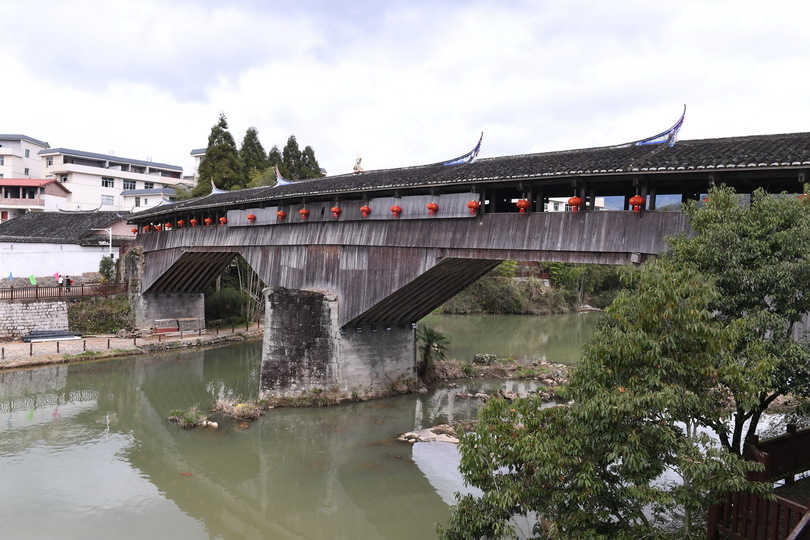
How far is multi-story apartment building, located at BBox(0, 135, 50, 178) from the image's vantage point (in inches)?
1784

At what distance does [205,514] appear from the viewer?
411 inches

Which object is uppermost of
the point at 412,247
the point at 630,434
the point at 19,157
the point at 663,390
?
the point at 19,157

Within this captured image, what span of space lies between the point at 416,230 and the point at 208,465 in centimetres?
718

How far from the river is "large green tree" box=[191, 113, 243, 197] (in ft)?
59.8

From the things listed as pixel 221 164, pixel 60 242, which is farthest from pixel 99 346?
pixel 221 164

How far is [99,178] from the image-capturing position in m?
47.1

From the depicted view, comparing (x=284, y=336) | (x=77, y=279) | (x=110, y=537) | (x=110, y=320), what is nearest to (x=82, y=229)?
(x=77, y=279)

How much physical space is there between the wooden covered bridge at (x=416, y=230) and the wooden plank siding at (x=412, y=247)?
34 millimetres

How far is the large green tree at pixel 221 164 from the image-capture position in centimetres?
3553

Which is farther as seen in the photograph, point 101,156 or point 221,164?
point 101,156

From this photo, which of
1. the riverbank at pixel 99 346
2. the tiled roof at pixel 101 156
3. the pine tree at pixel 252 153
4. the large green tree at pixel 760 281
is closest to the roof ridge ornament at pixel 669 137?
the large green tree at pixel 760 281

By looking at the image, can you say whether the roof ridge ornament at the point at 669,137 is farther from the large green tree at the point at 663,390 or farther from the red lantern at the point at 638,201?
the large green tree at the point at 663,390

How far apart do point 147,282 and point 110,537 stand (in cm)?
1927

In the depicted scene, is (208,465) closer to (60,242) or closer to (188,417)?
(188,417)
